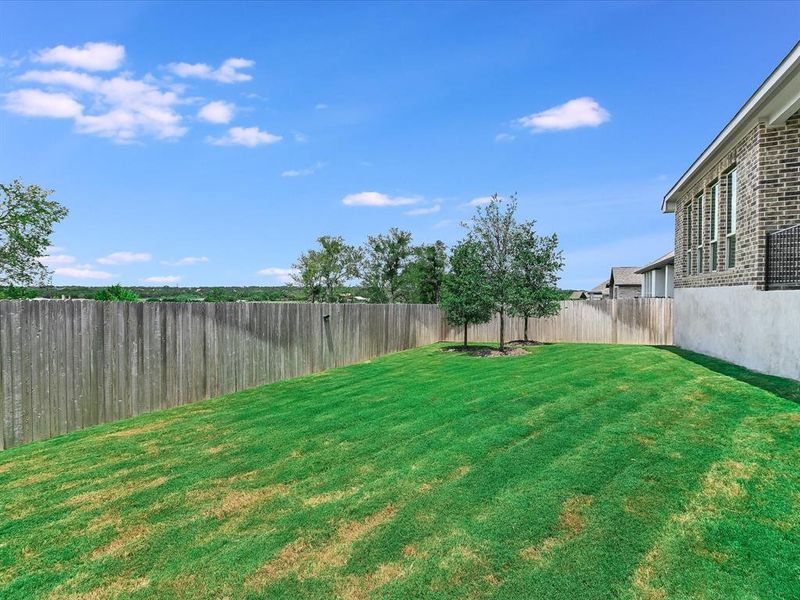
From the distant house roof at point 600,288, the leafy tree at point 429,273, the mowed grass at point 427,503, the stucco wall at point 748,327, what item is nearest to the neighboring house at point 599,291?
the distant house roof at point 600,288

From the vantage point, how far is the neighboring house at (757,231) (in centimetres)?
836

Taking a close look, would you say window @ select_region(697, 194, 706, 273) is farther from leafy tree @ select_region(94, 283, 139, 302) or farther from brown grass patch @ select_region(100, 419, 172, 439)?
leafy tree @ select_region(94, 283, 139, 302)

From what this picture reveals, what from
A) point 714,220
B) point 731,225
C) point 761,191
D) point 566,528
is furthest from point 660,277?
point 566,528

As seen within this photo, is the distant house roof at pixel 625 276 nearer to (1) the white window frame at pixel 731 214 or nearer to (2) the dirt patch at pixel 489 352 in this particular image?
(2) the dirt patch at pixel 489 352

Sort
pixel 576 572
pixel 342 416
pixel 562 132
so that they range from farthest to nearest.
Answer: pixel 562 132
pixel 342 416
pixel 576 572

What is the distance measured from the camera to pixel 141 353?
8.03m

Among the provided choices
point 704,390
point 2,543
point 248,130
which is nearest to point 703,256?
point 704,390

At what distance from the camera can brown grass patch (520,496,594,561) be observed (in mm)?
3182

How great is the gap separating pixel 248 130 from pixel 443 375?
15.0m

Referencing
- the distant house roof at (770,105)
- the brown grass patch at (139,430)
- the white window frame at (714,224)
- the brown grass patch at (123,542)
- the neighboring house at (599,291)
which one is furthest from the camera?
the neighboring house at (599,291)

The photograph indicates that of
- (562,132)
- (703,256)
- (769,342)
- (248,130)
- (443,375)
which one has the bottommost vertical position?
(443,375)

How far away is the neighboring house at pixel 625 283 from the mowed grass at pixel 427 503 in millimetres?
39941

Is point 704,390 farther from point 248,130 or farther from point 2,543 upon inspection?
point 248,130

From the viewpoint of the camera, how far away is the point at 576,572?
2955 millimetres
